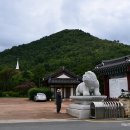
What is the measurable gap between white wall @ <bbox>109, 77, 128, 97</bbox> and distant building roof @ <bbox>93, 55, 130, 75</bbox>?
76 centimetres

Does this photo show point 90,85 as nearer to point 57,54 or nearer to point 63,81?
point 63,81

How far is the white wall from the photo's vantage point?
101 feet

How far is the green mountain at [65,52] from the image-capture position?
70.8 metres

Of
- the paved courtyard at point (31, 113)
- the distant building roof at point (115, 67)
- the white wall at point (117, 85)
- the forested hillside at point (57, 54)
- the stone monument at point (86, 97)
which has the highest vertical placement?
the forested hillside at point (57, 54)

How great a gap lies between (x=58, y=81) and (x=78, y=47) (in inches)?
1282

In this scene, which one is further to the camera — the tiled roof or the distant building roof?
the tiled roof

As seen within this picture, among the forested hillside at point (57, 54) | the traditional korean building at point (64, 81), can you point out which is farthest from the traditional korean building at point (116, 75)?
the forested hillside at point (57, 54)

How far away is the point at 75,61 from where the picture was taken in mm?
75750

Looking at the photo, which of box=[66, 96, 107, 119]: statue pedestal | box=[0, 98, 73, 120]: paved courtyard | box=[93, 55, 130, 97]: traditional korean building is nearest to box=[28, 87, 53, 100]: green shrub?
box=[93, 55, 130, 97]: traditional korean building

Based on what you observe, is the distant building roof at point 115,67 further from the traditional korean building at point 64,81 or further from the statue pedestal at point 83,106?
the traditional korean building at point 64,81

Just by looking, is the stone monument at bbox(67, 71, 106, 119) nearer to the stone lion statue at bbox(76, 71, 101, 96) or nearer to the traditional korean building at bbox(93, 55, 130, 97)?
the stone lion statue at bbox(76, 71, 101, 96)

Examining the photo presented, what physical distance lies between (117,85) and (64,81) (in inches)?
1076

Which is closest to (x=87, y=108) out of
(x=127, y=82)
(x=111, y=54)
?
(x=127, y=82)

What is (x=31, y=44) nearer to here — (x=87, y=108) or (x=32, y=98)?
(x=32, y=98)
